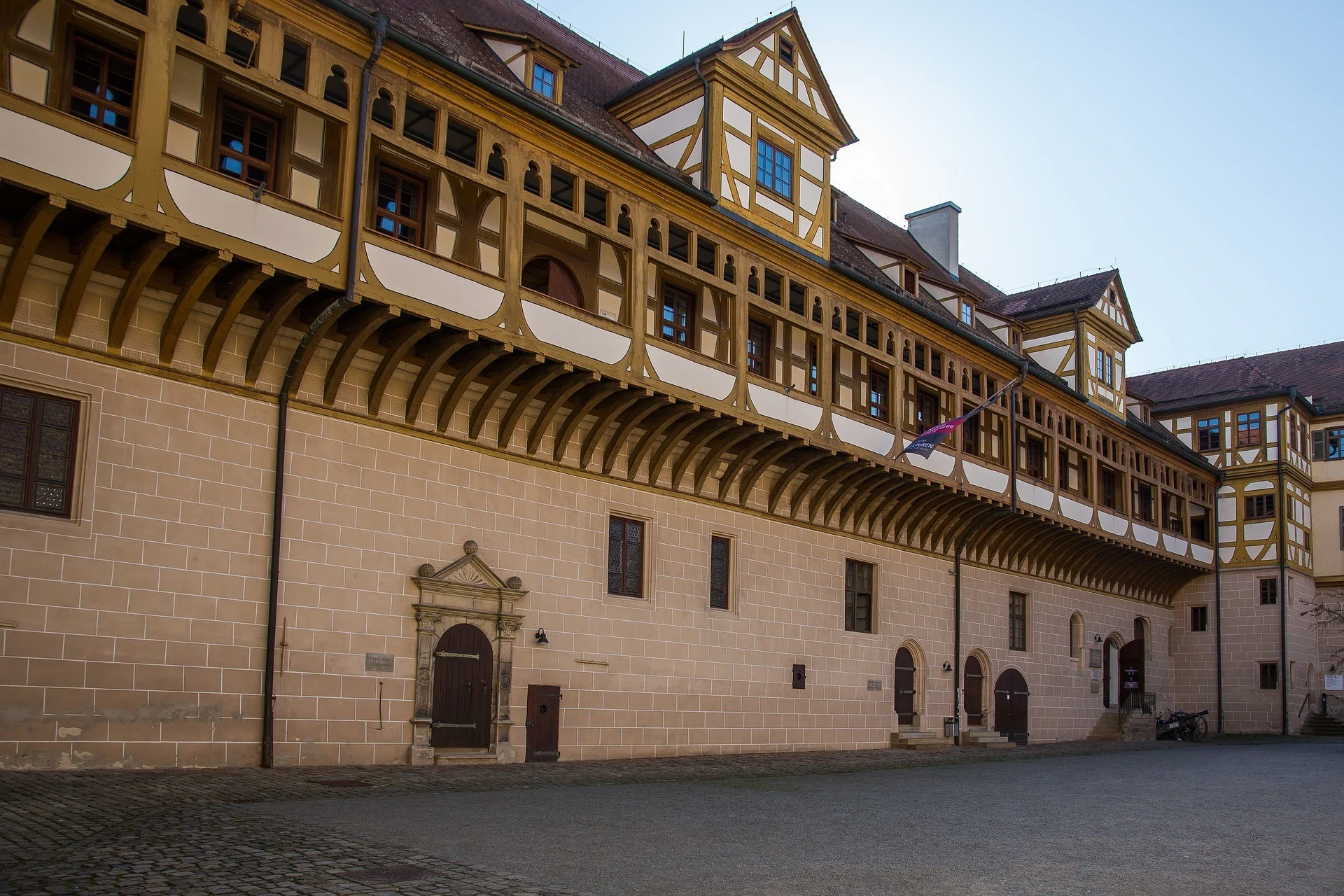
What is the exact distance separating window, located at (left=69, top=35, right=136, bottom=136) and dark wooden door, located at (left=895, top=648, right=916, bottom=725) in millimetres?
19511

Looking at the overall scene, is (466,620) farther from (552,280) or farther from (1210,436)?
(1210,436)

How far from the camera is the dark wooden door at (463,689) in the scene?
1752cm

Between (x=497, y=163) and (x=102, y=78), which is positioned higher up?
(x=497, y=163)

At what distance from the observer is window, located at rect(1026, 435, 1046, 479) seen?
32.9 meters

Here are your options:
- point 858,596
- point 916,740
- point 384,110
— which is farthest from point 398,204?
point 916,740

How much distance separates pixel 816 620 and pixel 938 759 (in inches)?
143

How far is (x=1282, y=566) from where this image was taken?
138 feet

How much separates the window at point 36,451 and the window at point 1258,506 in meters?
40.6

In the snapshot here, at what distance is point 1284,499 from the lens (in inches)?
1690

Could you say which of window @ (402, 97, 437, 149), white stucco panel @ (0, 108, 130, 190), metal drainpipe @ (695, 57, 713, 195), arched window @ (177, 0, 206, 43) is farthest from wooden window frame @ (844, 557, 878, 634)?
white stucco panel @ (0, 108, 130, 190)

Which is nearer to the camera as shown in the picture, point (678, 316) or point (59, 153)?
point (59, 153)

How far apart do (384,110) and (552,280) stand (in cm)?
408

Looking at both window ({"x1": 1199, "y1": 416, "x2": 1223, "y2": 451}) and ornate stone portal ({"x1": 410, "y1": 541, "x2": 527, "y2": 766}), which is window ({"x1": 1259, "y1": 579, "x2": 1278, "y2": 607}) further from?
ornate stone portal ({"x1": 410, "y1": 541, "x2": 527, "y2": 766})

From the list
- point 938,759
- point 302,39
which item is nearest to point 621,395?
point 302,39
